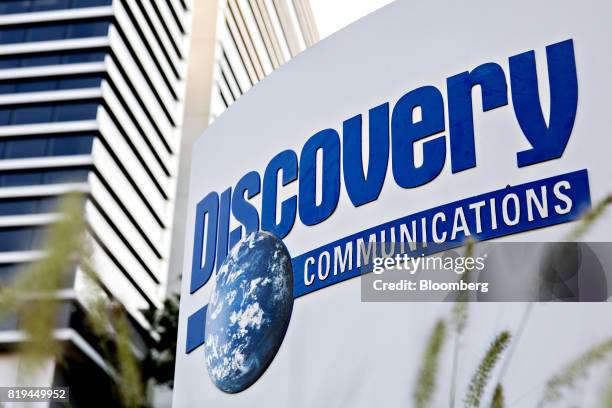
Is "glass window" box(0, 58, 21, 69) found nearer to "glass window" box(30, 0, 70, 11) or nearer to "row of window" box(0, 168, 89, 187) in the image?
"glass window" box(30, 0, 70, 11)

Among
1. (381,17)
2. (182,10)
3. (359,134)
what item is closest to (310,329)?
(359,134)

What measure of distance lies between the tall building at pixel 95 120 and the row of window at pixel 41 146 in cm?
4

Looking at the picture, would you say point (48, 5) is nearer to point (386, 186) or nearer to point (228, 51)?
point (228, 51)

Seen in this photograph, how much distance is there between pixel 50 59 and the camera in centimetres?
3512

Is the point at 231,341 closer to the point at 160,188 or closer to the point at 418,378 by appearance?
the point at 418,378

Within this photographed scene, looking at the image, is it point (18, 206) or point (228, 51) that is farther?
point (228, 51)

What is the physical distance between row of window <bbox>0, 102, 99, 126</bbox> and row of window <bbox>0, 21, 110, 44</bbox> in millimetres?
3201

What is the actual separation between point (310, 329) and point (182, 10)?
3091 centimetres

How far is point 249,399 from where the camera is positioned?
12.0 m

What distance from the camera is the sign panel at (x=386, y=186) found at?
30.4 feet

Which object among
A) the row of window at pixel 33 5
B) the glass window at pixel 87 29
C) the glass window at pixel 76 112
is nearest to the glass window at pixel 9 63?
the row of window at pixel 33 5

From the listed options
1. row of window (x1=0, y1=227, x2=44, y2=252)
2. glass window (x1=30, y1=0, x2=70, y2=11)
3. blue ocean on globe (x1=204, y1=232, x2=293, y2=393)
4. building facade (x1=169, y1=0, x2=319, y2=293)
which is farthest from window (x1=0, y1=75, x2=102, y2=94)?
blue ocean on globe (x1=204, y1=232, x2=293, y2=393)

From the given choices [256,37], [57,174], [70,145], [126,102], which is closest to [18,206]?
[57,174]

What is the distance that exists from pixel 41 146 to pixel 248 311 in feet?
79.2
